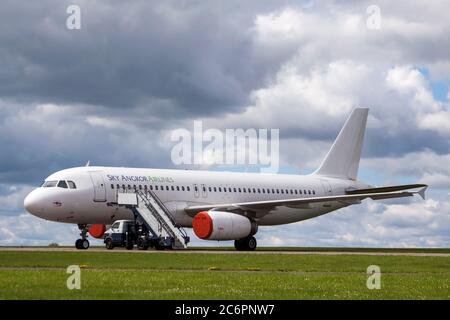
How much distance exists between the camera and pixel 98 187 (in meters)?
46.5

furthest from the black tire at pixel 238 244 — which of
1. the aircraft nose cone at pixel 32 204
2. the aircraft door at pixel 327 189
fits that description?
the aircraft nose cone at pixel 32 204

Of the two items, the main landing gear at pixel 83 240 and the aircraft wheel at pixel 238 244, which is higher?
the main landing gear at pixel 83 240

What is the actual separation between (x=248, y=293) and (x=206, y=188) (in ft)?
113

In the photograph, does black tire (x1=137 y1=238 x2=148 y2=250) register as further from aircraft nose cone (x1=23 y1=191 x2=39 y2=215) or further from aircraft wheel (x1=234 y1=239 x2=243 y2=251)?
aircraft wheel (x1=234 y1=239 x2=243 y2=251)

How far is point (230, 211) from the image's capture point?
51.1 meters

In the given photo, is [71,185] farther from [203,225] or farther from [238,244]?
[238,244]

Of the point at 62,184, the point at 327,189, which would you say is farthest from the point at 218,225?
the point at 327,189

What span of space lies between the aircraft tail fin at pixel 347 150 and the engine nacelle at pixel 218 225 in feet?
53.8

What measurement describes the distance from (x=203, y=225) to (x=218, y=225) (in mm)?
869

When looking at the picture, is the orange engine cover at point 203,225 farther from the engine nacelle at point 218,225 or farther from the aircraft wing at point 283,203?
the aircraft wing at point 283,203

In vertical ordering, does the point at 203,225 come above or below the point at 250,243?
above

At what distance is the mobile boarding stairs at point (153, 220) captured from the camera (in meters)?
46.9
